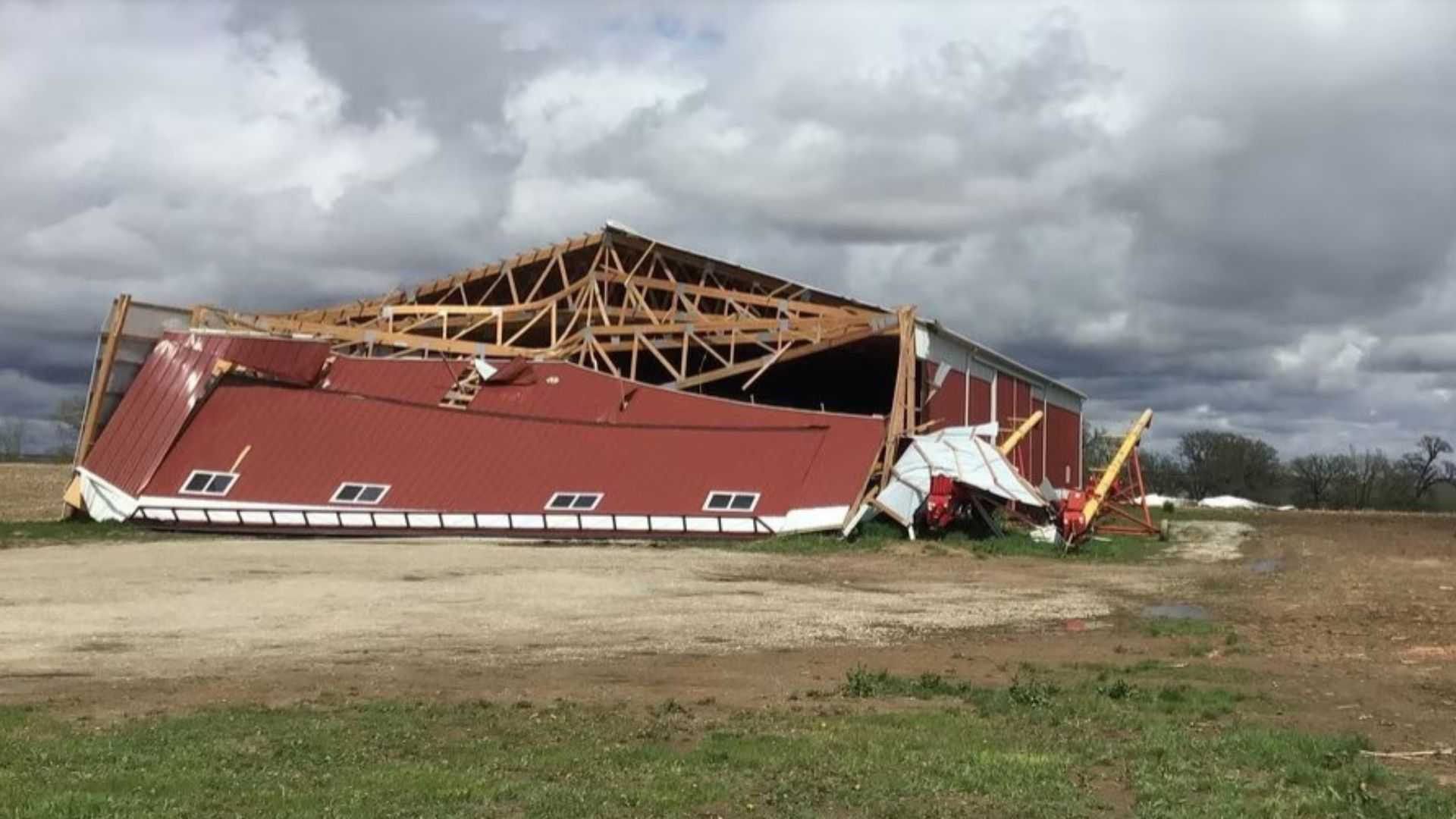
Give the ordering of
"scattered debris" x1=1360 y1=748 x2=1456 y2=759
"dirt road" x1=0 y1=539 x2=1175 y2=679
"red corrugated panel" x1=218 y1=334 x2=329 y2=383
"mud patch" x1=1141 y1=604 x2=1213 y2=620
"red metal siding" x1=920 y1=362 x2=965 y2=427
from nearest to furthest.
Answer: "scattered debris" x1=1360 y1=748 x2=1456 y2=759 < "dirt road" x1=0 y1=539 x2=1175 y2=679 < "mud patch" x1=1141 y1=604 x2=1213 y2=620 < "red corrugated panel" x1=218 y1=334 x2=329 y2=383 < "red metal siding" x1=920 y1=362 x2=965 y2=427

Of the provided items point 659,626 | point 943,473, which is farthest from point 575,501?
point 659,626

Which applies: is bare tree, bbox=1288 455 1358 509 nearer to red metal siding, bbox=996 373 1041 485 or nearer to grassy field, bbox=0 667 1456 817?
red metal siding, bbox=996 373 1041 485

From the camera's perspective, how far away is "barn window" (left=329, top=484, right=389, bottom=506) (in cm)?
3506

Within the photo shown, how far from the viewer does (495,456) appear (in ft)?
118

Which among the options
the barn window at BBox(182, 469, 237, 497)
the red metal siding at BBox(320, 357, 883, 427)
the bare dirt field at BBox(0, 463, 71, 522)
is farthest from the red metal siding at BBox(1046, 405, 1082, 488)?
the bare dirt field at BBox(0, 463, 71, 522)

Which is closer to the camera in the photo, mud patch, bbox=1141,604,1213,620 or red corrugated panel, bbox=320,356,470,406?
mud patch, bbox=1141,604,1213,620

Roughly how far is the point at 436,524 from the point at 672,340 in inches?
445

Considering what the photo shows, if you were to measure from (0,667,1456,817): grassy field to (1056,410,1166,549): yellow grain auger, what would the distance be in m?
25.0

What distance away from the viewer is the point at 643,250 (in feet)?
145

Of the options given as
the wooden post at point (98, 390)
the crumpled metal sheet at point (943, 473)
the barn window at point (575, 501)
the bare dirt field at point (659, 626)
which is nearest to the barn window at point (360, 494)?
the bare dirt field at point (659, 626)

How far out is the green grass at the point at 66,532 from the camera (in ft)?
102

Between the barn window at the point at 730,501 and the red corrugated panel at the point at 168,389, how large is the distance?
12.9 meters

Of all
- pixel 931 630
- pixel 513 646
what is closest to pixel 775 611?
pixel 931 630

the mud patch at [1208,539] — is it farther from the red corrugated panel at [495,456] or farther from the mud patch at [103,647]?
the mud patch at [103,647]
